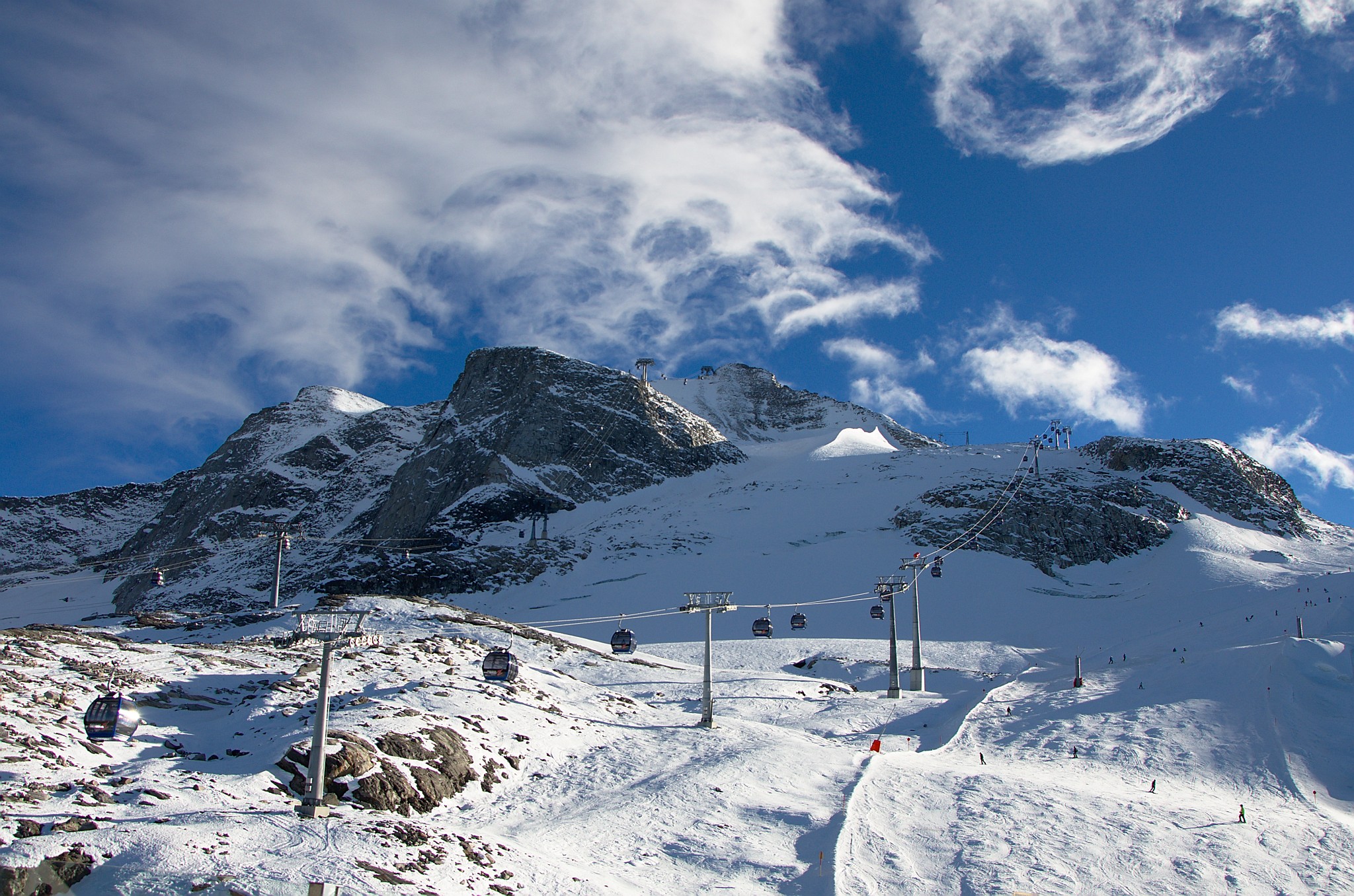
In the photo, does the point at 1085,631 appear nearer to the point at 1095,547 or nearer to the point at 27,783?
the point at 1095,547

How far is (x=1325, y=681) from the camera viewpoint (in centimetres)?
3359

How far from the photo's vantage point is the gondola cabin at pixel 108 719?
15133mm

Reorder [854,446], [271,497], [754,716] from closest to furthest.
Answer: [754,716] < [854,446] < [271,497]

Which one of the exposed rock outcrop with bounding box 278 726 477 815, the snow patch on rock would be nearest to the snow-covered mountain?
the exposed rock outcrop with bounding box 278 726 477 815

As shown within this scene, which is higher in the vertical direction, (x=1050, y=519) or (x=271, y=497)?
(x=271, y=497)

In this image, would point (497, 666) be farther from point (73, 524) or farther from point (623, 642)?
point (73, 524)

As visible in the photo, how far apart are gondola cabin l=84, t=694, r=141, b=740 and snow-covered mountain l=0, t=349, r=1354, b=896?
977 mm

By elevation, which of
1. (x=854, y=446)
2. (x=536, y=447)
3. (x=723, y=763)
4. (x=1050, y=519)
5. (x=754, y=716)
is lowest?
(x=754, y=716)

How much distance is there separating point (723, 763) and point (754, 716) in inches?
373

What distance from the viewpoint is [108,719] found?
15.1 metres

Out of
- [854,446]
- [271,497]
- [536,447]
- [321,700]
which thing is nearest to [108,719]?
[321,700]

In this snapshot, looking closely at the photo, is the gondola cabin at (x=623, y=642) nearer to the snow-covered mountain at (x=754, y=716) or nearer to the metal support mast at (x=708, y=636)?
the snow-covered mountain at (x=754, y=716)

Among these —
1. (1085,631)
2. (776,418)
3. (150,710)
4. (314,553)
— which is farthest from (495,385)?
(150,710)

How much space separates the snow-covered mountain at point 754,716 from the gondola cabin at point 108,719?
977 millimetres
